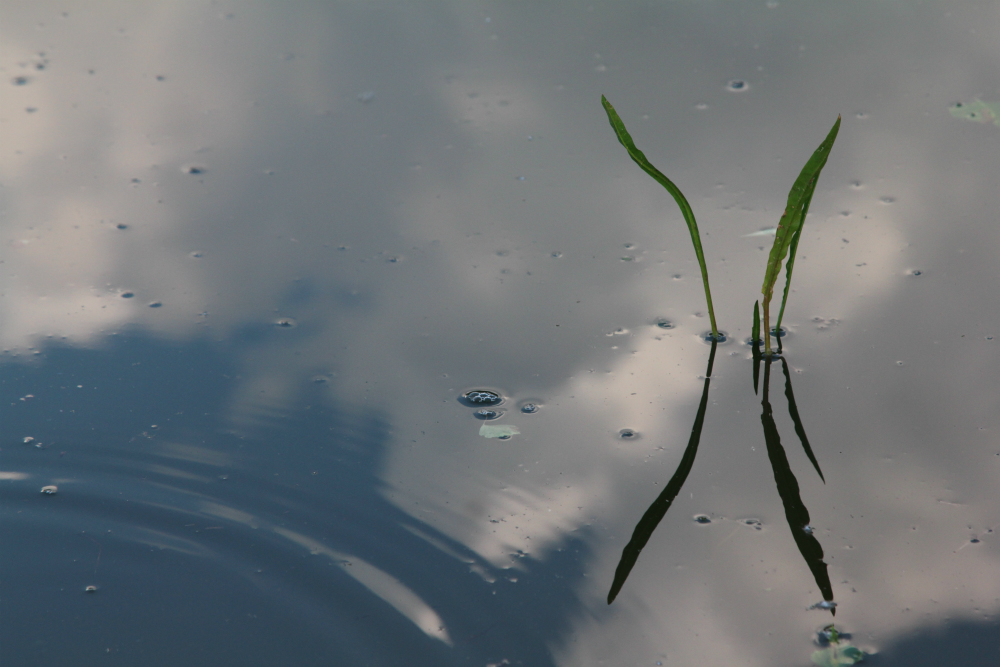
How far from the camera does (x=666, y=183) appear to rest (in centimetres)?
151

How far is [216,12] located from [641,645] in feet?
7.84

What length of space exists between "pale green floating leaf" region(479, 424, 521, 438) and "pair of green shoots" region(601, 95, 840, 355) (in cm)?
43

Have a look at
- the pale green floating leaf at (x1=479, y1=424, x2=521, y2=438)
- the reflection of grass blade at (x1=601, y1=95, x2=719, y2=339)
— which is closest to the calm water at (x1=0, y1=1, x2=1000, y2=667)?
the pale green floating leaf at (x1=479, y1=424, x2=521, y2=438)

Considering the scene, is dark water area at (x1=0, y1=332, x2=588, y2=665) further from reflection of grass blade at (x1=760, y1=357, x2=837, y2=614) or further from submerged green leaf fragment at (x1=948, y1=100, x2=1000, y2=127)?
submerged green leaf fragment at (x1=948, y1=100, x2=1000, y2=127)

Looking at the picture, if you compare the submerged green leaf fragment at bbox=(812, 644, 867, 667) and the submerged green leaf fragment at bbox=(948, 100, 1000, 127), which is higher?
the submerged green leaf fragment at bbox=(948, 100, 1000, 127)

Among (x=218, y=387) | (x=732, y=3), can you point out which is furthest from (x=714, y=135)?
(x=218, y=387)

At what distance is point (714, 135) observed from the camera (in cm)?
218

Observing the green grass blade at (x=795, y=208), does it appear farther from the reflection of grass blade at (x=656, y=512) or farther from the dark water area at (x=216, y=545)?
the dark water area at (x=216, y=545)

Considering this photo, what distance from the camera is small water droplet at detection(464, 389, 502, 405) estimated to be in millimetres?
1564

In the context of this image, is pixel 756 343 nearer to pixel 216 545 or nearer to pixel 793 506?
pixel 793 506

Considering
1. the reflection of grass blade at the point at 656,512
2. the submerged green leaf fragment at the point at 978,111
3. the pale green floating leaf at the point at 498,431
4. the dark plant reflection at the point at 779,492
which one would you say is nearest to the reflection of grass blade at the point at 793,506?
the dark plant reflection at the point at 779,492

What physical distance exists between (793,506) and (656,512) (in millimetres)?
213

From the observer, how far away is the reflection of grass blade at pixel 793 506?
4.16ft

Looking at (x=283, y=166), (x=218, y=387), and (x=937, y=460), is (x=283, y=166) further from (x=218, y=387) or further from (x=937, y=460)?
(x=937, y=460)
